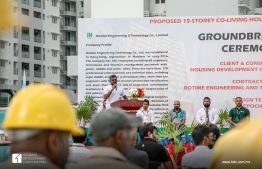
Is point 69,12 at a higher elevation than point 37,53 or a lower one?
higher

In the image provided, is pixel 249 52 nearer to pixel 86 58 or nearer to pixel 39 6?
pixel 86 58

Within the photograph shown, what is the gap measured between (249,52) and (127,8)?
1373 inches

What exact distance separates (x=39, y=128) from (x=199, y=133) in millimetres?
6520

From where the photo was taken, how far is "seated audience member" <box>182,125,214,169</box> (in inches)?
331

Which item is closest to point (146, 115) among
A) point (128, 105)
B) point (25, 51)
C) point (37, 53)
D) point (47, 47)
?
point (128, 105)

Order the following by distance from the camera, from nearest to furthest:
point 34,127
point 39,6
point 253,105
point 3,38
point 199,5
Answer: point 3,38 → point 34,127 → point 253,105 → point 199,5 → point 39,6

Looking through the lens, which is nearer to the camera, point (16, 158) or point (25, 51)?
point (16, 158)

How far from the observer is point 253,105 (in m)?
28.0

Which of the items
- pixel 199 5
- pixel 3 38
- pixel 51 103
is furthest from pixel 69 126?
pixel 199 5

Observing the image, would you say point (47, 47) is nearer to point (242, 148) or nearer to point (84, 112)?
point (84, 112)

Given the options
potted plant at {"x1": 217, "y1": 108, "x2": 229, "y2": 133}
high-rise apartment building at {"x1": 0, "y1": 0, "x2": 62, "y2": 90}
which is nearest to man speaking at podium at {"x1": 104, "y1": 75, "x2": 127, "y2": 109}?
potted plant at {"x1": 217, "y1": 108, "x2": 229, "y2": 133}

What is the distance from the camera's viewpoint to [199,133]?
9508 millimetres

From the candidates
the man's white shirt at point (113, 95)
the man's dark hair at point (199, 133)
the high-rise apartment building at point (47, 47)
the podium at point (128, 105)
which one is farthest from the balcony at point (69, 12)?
the man's dark hair at point (199, 133)

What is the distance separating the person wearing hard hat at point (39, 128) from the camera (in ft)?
10.1
